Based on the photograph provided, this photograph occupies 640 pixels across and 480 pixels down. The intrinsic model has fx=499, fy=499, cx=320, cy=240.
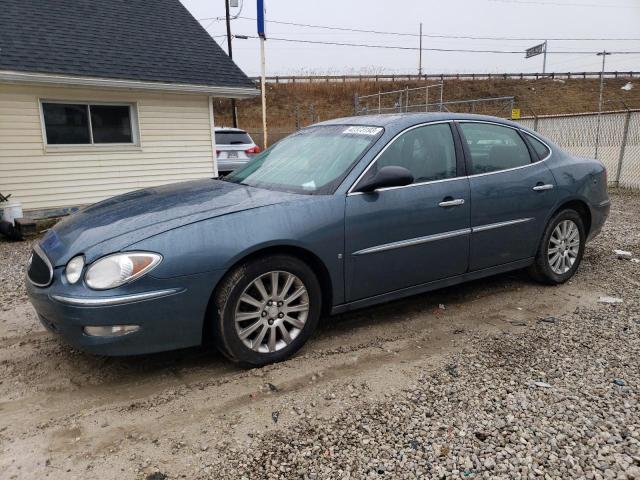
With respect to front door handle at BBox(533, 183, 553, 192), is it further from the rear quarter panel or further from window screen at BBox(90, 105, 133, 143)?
window screen at BBox(90, 105, 133, 143)

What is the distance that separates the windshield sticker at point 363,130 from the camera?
12.6ft

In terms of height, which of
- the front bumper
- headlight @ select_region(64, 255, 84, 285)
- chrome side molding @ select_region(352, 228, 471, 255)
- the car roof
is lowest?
the front bumper

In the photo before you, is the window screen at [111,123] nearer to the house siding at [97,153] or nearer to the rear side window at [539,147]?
the house siding at [97,153]

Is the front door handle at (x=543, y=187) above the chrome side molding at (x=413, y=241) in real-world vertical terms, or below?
above

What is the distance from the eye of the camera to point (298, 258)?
3.35 m

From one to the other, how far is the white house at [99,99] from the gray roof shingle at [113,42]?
23 millimetres

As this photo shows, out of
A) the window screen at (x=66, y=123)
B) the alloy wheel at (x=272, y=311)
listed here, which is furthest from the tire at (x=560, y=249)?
the window screen at (x=66, y=123)

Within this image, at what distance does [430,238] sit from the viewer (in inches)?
151

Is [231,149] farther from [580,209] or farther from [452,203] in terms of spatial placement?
[452,203]

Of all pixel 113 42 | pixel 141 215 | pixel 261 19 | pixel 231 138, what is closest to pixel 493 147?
pixel 141 215

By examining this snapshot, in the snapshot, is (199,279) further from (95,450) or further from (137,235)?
(95,450)

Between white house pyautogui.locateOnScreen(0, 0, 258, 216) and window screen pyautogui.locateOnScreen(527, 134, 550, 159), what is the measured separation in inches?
293

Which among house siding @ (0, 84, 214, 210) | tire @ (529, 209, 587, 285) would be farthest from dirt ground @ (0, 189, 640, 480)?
house siding @ (0, 84, 214, 210)

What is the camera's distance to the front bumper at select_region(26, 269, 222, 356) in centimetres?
275
